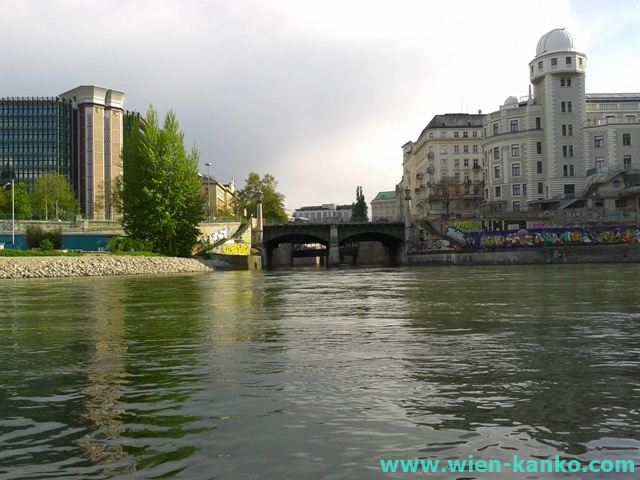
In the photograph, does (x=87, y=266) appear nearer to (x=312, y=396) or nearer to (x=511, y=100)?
(x=312, y=396)

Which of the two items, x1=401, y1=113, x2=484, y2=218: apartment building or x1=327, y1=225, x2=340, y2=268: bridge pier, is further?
x1=401, y1=113, x2=484, y2=218: apartment building

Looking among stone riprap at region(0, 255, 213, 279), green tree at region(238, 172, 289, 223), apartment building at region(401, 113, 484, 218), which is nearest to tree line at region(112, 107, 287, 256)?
stone riprap at region(0, 255, 213, 279)

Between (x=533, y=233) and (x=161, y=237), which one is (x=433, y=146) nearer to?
(x=533, y=233)

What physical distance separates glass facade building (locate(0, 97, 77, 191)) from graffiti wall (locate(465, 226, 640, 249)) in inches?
4487

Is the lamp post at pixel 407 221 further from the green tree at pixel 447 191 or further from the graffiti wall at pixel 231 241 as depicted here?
the green tree at pixel 447 191

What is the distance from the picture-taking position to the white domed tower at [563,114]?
9756cm

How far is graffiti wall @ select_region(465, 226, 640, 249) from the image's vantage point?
81938mm

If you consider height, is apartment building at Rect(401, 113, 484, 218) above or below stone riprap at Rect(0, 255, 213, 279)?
above

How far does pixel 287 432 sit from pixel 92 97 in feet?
538

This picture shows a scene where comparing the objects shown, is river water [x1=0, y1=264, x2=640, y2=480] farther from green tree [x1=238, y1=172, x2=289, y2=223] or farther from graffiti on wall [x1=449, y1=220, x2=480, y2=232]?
green tree [x1=238, y1=172, x2=289, y2=223]

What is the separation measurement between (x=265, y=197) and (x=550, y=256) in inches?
2495

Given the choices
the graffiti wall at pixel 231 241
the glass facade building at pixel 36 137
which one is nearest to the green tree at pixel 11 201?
the graffiti wall at pixel 231 241

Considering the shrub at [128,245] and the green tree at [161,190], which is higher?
the green tree at [161,190]

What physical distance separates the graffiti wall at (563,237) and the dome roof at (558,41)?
32304 millimetres
